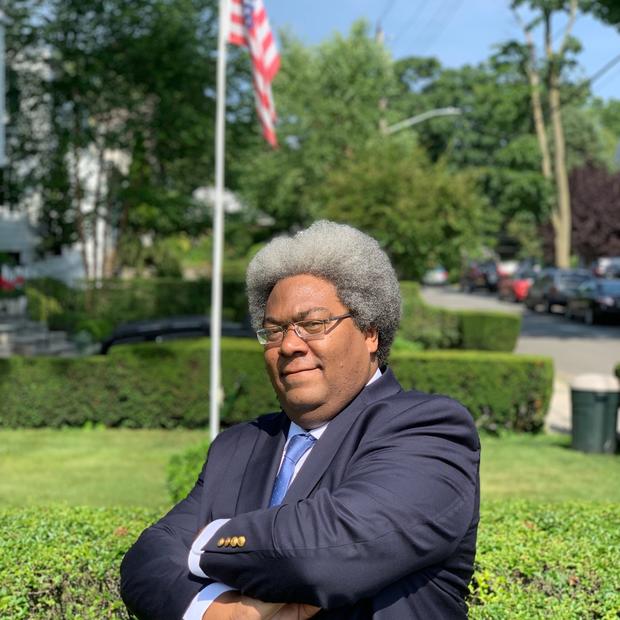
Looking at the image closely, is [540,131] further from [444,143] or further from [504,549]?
[504,549]

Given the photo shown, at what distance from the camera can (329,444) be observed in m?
2.40

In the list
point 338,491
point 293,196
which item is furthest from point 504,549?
point 293,196

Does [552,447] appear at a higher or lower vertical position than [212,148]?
lower

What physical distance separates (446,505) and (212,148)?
21759 millimetres

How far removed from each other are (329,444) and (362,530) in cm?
36

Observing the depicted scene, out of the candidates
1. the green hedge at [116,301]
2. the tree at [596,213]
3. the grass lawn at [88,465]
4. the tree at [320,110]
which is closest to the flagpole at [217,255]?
the grass lawn at [88,465]

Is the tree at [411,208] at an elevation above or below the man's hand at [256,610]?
above

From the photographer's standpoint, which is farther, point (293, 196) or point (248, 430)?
point (293, 196)

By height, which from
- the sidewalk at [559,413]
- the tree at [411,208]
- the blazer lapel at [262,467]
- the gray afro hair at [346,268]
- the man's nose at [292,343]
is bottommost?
the sidewalk at [559,413]

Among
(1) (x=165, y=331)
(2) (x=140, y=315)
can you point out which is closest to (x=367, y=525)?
(1) (x=165, y=331)

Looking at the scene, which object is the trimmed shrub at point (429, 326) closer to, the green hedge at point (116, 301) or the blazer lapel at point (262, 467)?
the green hedge at point (116, 301)

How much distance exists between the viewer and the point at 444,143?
234 ft

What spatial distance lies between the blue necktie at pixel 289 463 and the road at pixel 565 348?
36.3ft

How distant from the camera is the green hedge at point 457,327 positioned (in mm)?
20938
